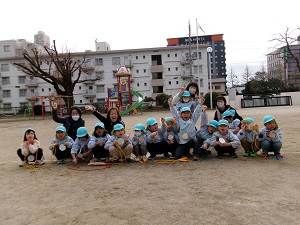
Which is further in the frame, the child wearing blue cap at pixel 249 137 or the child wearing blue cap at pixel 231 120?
the child wearing blue cap at pixel 231 120

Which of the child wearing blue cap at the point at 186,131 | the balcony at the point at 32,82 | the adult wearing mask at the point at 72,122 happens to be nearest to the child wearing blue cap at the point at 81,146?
the adult wearing mask at the point at 72,122

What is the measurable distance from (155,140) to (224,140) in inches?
49.1

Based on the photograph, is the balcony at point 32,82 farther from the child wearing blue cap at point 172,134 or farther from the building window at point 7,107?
the child wearing blue cap at point 172,134

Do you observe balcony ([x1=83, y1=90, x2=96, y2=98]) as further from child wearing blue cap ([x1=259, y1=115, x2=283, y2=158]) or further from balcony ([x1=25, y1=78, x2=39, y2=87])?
child wearing blue cap ([x1=259, y1=115, x2=283, y2=158])

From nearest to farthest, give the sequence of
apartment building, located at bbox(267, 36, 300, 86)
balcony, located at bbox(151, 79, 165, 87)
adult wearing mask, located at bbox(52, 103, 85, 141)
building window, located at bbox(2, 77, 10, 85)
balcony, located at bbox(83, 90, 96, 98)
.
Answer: adult wearing mask, located at bbox(52, 103, 85, 141)
balcony, located at bbox(83, 90, 96, 98)
balcony, located at bbox(151, 79, 165, 87)
building window, located at bbox(2, 77, 10, 85)
apartment building, located at bbox(267, 36, 300, 86)

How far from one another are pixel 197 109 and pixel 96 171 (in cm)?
212

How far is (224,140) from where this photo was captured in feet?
15.6

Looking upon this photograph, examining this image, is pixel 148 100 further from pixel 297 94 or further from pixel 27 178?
pixel 27 178

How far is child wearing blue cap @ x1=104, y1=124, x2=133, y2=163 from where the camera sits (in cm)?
480

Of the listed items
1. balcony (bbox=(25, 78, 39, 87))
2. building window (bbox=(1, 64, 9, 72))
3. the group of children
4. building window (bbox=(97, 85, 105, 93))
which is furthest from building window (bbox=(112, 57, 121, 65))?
the group of children

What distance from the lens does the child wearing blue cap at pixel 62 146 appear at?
5062 mm

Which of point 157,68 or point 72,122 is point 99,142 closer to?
point 72,122

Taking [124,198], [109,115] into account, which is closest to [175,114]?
[109,115]

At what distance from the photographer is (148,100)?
3347 cm
